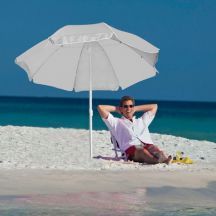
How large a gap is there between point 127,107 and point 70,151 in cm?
324

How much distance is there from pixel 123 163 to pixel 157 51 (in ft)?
6.05

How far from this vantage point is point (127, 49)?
12.9m

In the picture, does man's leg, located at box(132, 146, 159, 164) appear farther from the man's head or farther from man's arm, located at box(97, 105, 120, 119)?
man's arm, located at box(97, 105, 120, 119)

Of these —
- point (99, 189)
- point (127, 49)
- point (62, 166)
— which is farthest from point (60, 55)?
point (99, 189)

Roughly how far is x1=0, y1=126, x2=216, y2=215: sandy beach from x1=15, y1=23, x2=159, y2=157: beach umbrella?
4.11 ft

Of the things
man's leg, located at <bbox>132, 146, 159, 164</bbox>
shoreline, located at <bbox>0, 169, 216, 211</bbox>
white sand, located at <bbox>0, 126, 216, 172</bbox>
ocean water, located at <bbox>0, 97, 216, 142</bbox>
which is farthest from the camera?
ocean water, located at <bbox>0, 97, 216, 142</bbox>

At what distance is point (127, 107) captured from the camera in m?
12.1

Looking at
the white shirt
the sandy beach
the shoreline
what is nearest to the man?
the white shirt

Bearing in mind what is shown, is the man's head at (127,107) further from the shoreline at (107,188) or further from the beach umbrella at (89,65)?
the shoreline at (107,188)

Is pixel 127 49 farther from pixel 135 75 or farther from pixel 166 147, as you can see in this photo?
pixel 166 147

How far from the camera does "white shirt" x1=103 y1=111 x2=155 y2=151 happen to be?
12.0m

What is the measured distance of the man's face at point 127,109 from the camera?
12.0 m

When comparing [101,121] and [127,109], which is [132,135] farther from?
[101,121]

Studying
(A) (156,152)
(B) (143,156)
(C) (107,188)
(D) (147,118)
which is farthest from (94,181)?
(D) (147,118)
